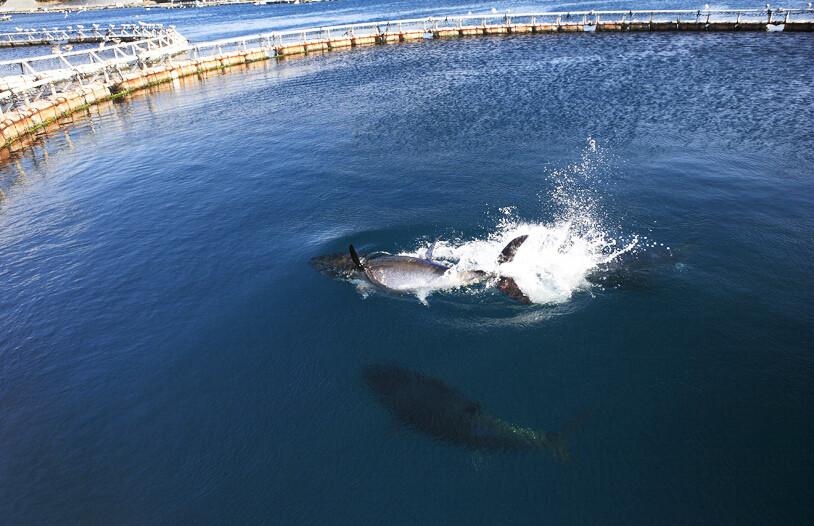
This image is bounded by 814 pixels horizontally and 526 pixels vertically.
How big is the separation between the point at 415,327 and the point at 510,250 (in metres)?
5.02

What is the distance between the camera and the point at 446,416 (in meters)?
13.0

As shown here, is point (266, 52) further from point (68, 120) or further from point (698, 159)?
point (698, 159)

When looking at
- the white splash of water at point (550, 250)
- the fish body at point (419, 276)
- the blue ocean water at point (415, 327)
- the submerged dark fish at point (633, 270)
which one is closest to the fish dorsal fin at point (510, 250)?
the white splash of water at point (550, 250)

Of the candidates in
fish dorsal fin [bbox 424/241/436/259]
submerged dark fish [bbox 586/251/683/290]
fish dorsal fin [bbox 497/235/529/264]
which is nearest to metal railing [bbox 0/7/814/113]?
fish dorsal fin [bbox 424/241/436/259]

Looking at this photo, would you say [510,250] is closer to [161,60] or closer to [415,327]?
[415,327]

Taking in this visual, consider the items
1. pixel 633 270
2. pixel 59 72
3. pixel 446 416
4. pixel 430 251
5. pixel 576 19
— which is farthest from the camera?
pixel 576 19

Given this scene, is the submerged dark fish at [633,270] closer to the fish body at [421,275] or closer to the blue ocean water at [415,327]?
the blue ocean water at [415,327]

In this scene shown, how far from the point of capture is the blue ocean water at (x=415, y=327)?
38.0 ft

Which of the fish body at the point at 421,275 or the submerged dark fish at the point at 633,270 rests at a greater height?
the fish body at the point at 421,275

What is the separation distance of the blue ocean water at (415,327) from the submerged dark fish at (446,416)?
0.36 m

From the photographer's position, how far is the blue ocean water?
11578mm

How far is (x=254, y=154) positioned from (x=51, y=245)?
47.4ft

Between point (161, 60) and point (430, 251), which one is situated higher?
point (161, 60)

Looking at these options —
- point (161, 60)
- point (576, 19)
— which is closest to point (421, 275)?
point (161, 60)
